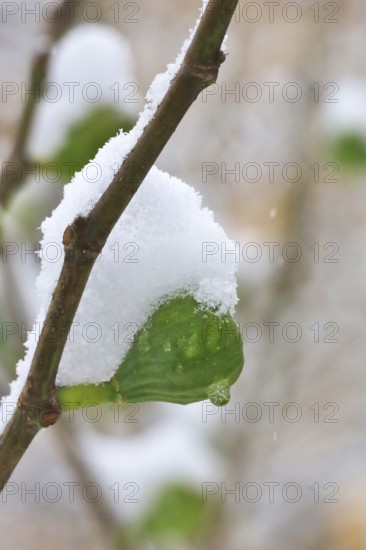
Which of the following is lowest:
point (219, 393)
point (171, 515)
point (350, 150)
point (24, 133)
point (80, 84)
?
point (219, 393)

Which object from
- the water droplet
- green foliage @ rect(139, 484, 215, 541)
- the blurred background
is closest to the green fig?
the water droplet

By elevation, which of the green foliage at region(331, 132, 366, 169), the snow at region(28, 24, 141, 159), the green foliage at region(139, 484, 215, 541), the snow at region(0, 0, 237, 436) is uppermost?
the green foliage at region(331, 132, 366, 169)

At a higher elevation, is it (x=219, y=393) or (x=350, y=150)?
(x=350, y=150)

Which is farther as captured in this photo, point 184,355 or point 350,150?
point 350,150

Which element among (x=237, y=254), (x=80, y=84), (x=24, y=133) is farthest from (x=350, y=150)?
(x=237, y=254)

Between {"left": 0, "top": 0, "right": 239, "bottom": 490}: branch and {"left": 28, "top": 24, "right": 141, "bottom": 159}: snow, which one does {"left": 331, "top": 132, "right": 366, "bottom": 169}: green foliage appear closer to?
{"left": 28, "top": 24, "right": 141, "bottom": 159}: snow

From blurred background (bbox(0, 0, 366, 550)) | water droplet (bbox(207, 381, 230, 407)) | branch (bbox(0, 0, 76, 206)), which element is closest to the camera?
water droplet (bbox(207, 381, 230, 407))

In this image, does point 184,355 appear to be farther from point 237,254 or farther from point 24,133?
point 24,133

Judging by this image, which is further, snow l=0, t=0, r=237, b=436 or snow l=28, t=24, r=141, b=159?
snow l=28, t=24, r=141, b=159
